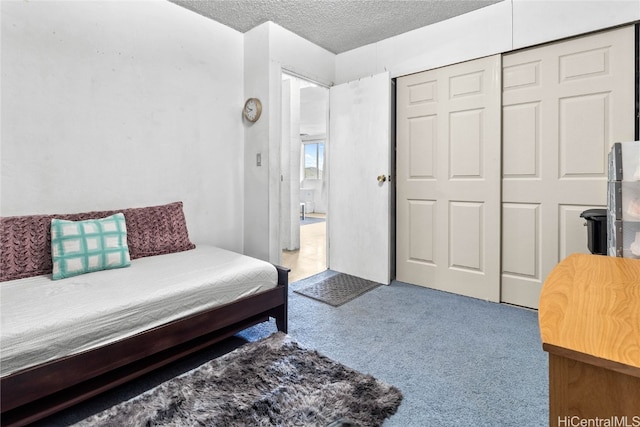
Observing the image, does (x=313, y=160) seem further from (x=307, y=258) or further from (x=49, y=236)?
(x=49, y=236)

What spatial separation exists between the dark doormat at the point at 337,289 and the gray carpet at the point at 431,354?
0.10m

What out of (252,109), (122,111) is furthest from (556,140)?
(122,111)

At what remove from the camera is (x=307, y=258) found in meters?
4.40

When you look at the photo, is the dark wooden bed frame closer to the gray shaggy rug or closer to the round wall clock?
the gray shaggy rug

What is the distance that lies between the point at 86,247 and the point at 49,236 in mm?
282

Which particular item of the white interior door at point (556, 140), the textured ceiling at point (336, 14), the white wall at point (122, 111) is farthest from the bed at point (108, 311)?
the white interior door at point (556, 140)

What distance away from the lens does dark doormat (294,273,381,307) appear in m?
2.87

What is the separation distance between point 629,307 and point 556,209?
209cm

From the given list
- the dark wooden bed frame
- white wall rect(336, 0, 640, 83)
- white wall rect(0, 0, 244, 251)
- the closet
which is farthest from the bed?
white wall rect(336, 0, 640, 83)

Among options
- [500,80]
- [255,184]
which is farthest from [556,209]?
[255,184]

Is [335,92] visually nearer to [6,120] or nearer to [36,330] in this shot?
[6,120]

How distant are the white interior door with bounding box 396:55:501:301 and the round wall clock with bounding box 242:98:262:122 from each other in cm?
140

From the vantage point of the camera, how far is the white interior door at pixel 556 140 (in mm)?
2266

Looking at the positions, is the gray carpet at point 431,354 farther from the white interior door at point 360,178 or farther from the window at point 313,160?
the window at point 313,160
